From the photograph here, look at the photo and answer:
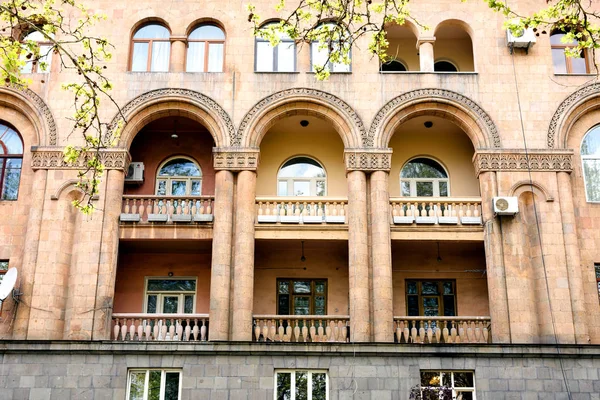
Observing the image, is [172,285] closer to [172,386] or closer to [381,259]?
[172,386]

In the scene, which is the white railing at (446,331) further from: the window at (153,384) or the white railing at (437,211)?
the window at (153,384)

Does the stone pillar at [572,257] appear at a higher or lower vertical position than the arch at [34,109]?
lower

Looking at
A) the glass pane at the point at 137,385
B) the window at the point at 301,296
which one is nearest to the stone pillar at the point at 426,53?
the window at the point at 301,296

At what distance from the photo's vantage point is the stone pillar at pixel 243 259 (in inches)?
796

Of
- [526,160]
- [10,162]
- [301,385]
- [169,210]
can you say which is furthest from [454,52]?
[10,162]

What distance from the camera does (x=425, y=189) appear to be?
966 inches

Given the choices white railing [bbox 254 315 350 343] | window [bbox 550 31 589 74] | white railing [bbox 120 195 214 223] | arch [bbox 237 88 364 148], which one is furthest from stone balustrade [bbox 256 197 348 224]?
window [bbox 550 31 589 74]

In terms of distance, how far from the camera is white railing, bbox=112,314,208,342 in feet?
66.2

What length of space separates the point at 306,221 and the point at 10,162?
9520 millimetres

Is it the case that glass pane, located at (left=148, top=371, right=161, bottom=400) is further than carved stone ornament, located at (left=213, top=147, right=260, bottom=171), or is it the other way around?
carved stone ornament, located at (left=213, top=147, right=260, bottom=171)

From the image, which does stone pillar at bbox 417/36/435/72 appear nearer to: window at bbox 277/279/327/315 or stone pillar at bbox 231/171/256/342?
stone pillar at bbox 231/171/256/342

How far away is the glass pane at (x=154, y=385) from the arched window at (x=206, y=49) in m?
9.67

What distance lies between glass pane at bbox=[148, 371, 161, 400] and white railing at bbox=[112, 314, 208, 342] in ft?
3.39

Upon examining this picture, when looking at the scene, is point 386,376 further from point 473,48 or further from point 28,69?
point 28,69
